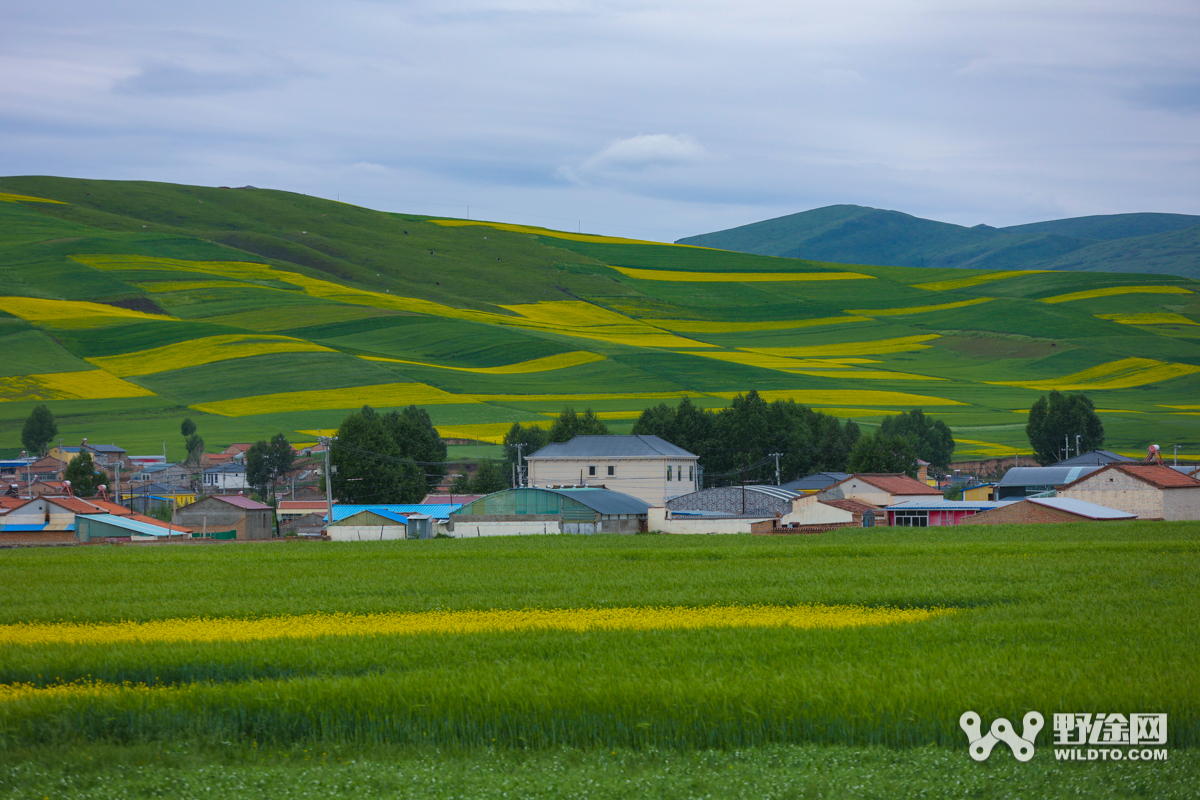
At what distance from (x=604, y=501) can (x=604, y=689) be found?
156 feet

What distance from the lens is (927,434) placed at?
10381 centimetres

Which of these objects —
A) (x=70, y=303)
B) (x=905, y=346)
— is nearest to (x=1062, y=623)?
(x=905, y=346)

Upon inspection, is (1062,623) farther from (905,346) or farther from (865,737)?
(905,346)

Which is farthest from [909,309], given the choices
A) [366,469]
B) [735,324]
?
[366,469]

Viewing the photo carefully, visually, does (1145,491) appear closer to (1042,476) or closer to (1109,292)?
(1042,476)

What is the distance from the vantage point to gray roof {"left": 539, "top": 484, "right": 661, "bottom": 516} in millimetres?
57781

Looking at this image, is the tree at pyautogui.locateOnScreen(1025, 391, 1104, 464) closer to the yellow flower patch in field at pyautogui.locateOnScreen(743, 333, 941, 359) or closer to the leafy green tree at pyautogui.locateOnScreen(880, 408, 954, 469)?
the leafy green tree at pyautogui.locateOnScreen(880, 408, 954, 469)

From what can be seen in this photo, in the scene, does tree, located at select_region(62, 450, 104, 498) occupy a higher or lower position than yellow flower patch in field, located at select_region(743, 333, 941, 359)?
lower

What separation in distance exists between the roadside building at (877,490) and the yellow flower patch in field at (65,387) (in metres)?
78.5

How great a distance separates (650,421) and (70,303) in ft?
321

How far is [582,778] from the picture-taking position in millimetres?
10242

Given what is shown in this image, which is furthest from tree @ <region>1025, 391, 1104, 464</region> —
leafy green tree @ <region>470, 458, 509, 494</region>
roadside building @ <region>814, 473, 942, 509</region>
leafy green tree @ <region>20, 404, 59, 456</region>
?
leafy green tree @ <region>20, 404, 59, 456</region>

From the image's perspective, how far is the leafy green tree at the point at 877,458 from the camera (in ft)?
276

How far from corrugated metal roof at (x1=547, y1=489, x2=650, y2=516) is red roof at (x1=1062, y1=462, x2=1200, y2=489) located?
82.6 feet
